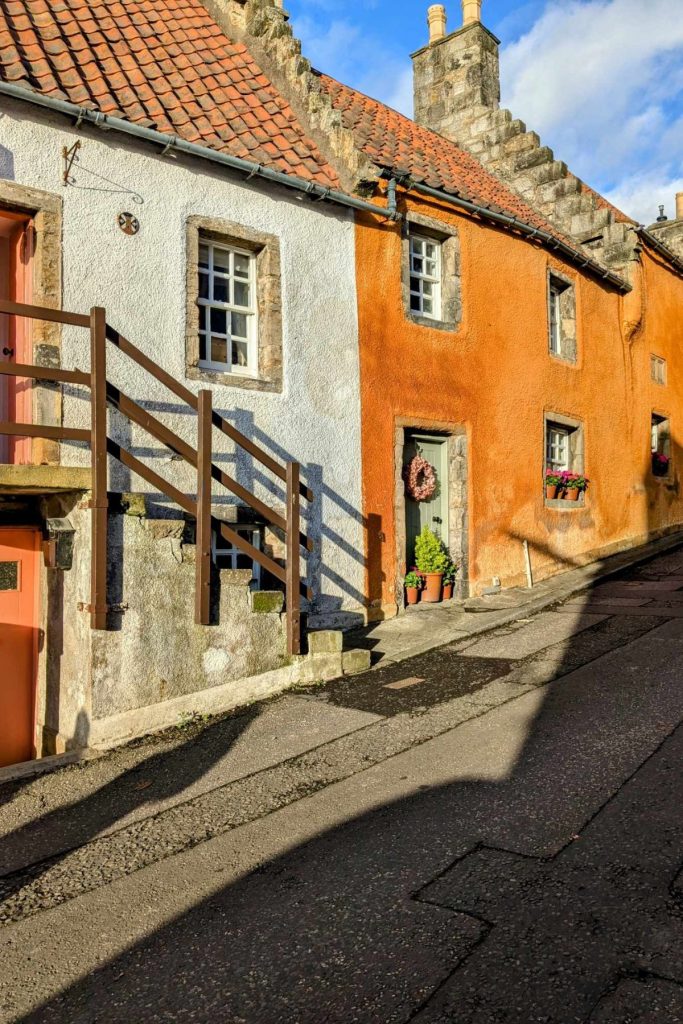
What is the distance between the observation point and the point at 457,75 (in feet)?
51.2

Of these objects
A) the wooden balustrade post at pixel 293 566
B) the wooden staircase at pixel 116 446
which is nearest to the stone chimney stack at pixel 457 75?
the wooden balustrade post at pixel 293 566

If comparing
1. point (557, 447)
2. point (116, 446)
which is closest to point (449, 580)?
point (557, 447)

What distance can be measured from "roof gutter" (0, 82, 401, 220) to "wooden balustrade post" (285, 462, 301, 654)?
11.3 feet

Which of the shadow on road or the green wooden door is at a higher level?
the green wooden door

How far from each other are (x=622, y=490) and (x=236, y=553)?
29.8 feet

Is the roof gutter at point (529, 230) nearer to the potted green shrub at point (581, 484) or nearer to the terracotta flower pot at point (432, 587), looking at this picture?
the potted green shrub at point (581, 484)

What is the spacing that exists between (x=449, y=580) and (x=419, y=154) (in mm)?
6422

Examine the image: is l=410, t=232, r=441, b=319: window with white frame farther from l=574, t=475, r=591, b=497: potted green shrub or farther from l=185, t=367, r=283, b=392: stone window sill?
l=574, t=475, r=591, b=497: potted green shrub

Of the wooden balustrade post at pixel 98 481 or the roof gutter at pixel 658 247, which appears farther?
the roof gutter at pixel 658 247

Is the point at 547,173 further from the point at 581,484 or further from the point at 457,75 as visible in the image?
the point at 581,484

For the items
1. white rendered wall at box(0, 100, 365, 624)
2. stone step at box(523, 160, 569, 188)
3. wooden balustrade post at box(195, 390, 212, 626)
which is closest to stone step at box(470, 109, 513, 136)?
stone step at box(523, 160, 569, 188)

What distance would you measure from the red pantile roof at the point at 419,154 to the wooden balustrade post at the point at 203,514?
4807 mm

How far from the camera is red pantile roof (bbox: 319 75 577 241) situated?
1099 cm

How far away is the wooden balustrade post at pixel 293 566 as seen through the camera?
7.42 metres
